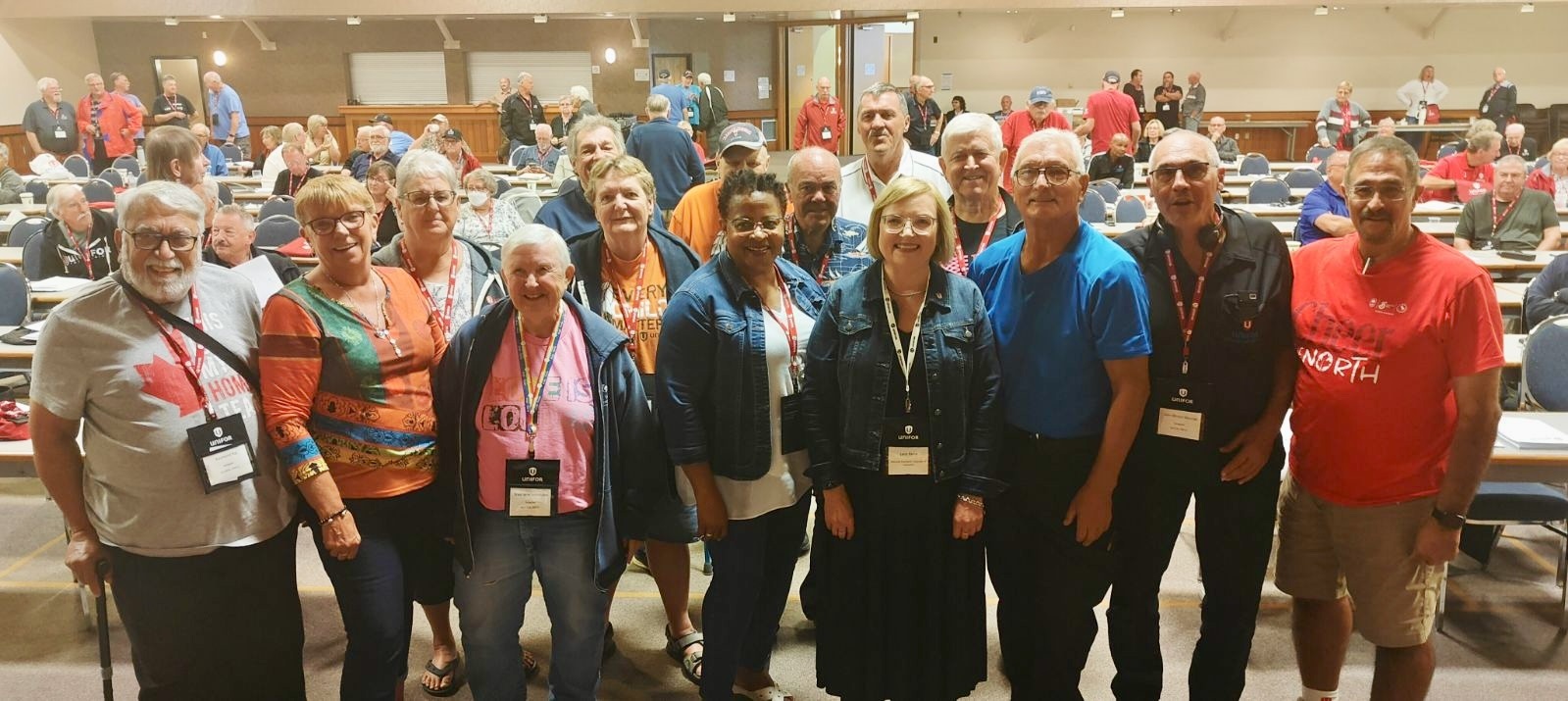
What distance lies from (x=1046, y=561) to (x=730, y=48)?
52.6ft

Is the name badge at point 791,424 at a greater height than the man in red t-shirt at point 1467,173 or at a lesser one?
lesser

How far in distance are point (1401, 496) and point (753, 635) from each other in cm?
175

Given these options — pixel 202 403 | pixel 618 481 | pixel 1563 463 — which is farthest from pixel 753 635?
pixel 1563 463

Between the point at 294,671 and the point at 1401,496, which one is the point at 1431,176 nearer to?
the point at 1401,496

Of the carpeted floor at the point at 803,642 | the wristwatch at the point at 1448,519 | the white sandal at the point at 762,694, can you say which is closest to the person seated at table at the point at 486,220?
the carpeted floor at the point at 803,642

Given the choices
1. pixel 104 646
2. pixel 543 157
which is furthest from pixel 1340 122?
pixel 104 646

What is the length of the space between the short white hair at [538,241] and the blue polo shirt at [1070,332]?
3.63ft

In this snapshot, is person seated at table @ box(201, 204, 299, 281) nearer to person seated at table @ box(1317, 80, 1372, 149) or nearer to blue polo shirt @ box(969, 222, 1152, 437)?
blue polo shirt @ box(969, 222, 1152, 437)

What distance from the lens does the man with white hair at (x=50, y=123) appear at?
1265 cm

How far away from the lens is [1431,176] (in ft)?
29.9

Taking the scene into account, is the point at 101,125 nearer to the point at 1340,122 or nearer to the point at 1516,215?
the point at 1516,215

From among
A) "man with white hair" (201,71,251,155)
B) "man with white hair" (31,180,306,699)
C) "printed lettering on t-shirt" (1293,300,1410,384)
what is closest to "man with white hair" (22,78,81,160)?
"man with white hair" (201,71,251,155)

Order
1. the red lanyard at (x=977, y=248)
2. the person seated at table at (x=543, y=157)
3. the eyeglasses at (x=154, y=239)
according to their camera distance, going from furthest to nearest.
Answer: the person seated at table at (x=543, y=157)
the red lanyard at (x=977, y=248)
the eyeglasses at (x=154, y=239)

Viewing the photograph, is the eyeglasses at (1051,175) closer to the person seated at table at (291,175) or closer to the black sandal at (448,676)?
the black sandal at (448,676)
